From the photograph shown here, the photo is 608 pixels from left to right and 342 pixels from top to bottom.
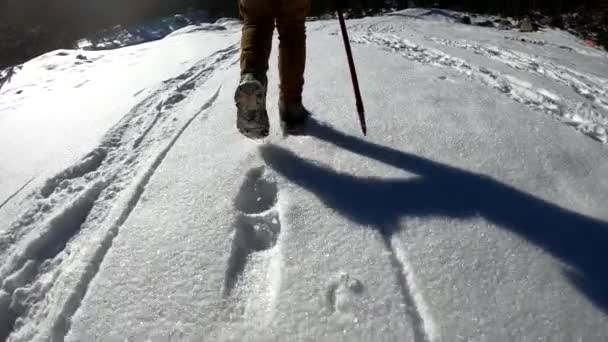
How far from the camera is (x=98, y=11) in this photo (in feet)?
57.7

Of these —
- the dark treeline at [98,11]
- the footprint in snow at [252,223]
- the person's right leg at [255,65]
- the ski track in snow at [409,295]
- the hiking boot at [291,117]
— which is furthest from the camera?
the dark treeline at [98,11]

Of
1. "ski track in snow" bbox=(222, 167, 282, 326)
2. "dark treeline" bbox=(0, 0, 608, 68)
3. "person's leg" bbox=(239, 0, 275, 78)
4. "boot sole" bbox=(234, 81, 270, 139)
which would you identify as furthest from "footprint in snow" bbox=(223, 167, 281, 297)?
"dark treeline" bbox=(0, 0, 608, 68)

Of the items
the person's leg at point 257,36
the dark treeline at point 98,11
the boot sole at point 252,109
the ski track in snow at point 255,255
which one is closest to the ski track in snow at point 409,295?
the ski track in snow at point 255,255

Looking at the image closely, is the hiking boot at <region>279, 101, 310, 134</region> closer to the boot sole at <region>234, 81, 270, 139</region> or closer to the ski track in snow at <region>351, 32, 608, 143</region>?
the boot sole at <region>234, 81, 270, 139</region>

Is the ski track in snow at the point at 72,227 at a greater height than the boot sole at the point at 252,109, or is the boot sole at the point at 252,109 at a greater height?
the boot sole at the point at 252,109

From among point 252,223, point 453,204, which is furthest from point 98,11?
point 453,204

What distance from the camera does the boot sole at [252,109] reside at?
1.85m

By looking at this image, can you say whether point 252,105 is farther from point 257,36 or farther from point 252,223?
point 252,223

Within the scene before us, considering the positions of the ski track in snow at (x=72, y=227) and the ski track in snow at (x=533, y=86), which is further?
the ski track in snow at (x=533, y=86)

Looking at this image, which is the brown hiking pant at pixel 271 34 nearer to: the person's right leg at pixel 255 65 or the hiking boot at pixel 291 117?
the person's right leg at pixel 255 65

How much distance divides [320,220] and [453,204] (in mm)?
513

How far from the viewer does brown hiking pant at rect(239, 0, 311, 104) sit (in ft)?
6.48

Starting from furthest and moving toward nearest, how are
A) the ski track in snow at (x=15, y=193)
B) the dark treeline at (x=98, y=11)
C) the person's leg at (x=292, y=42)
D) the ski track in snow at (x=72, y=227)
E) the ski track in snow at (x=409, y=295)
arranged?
the dark treeline at (x=98, y=11), the person's leg at (x=292, y=42), the ski track in snow at (x=15, y=193), the ski track in snow at (x=72, y=227), the ski track in snow at (x=409, y=295)

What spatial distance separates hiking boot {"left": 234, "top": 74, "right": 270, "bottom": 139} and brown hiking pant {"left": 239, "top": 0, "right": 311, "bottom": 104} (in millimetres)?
96
